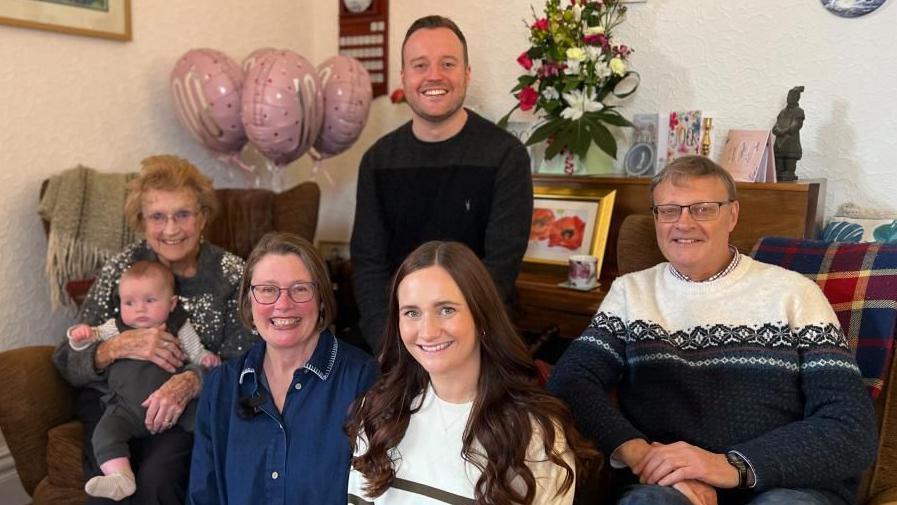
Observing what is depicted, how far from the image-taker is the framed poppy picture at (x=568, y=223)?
7.73 feet

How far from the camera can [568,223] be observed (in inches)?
95.9

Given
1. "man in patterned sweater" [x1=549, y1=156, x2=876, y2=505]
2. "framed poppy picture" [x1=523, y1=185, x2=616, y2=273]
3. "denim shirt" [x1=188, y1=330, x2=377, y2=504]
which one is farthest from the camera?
"framed poppy picture" [x1=523, y1=185, x2=616, y2=273]

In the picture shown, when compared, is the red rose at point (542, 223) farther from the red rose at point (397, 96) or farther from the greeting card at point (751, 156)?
the red rose at point (397, 96)

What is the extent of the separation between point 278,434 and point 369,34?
7.61 feet

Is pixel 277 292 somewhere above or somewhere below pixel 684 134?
below

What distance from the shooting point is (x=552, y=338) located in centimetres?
225

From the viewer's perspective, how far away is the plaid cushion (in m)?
1.45

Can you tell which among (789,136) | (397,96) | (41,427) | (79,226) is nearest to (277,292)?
(41,427)

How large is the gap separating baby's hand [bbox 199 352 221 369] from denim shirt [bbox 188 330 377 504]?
34 centimetres

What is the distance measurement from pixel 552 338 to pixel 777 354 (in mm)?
970

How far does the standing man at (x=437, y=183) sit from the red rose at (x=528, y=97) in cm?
65

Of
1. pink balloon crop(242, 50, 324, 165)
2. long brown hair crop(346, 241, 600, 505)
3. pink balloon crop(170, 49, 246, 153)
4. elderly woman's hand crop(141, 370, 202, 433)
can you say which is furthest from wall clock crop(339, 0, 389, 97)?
long brown hair crop(346, 241, 600, 505)

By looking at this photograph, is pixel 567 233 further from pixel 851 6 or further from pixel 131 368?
pixel 131 368

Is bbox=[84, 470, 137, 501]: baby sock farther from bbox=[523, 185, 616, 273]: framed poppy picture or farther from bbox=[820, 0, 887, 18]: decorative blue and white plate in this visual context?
bbox=[820, 0, 887, 18]: decorative blue and white plate
